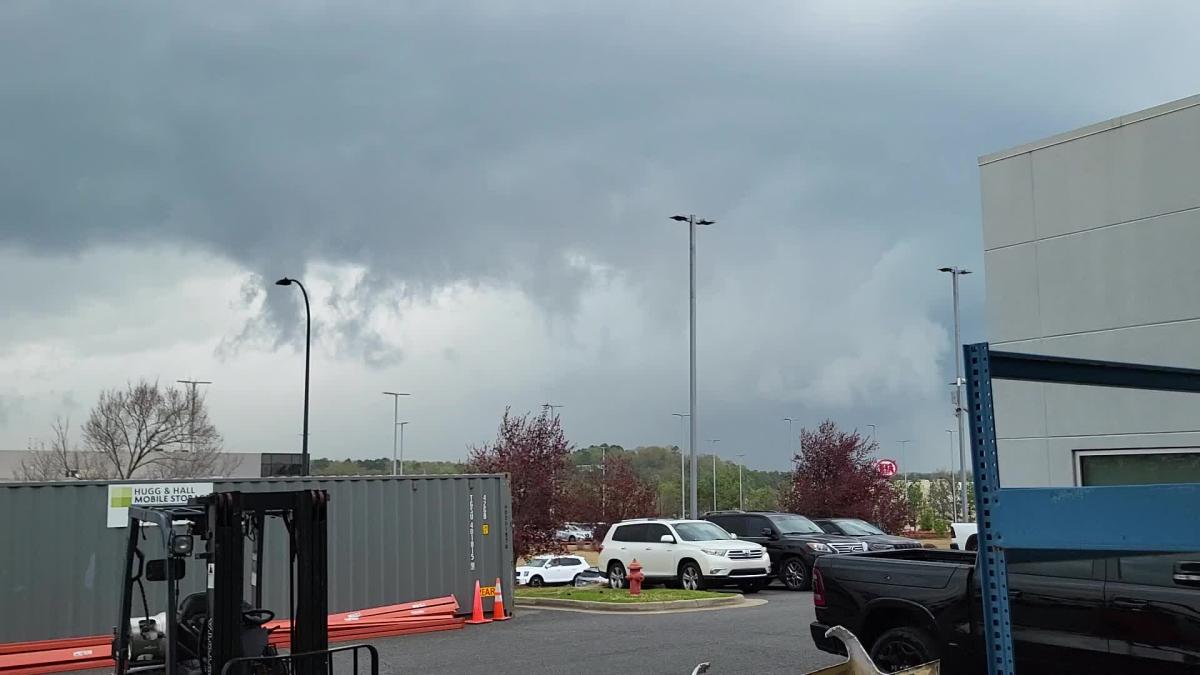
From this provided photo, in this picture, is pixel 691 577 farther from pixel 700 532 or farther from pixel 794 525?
pixel 794 525

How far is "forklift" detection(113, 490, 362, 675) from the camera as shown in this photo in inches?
296

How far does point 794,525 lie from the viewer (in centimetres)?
2617

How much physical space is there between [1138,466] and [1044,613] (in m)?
Answer: 5.82

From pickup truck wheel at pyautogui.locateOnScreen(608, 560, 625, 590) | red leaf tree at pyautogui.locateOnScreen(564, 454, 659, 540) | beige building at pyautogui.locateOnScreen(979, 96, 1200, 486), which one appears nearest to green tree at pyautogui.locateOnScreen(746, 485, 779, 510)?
red leaf tree at pyautogui.locateOnScreen(564, 454, 659, 540)

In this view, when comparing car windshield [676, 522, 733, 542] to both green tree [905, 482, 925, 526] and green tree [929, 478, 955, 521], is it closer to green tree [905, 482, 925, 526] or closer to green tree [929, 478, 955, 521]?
green tree [905, 482, 925, 526]

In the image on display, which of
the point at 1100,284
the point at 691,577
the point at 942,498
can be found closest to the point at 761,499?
the point at 942,498

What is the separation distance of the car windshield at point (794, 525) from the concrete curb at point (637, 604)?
3861mm

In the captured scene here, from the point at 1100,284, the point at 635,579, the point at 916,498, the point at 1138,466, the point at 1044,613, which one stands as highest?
the point at 1100,284

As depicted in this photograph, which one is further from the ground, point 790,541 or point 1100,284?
point 1100,284

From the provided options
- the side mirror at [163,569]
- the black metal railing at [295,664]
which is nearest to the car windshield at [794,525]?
the black metal railing at [295,664]

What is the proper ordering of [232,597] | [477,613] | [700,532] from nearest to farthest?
[232,597], [477,613], [700,532]

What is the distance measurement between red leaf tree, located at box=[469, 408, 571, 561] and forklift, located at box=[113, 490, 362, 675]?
28.7 m

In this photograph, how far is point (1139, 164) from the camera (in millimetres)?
13375

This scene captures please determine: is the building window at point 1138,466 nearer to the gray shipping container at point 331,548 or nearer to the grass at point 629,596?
the grass at point 629,596
